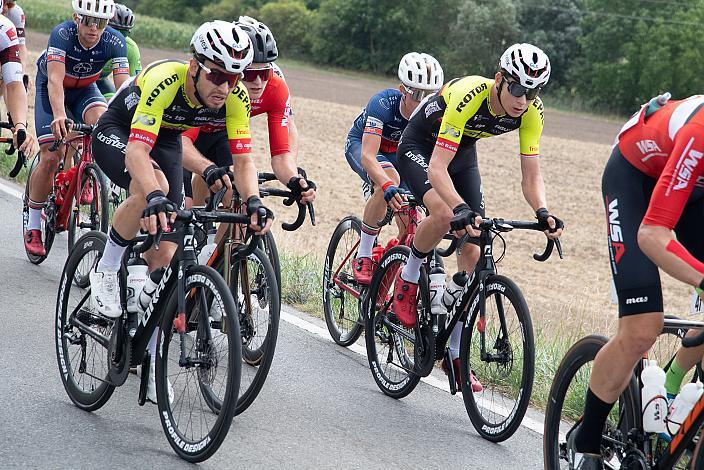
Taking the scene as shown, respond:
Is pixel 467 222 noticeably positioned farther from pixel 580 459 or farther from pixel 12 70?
pixel 12 70

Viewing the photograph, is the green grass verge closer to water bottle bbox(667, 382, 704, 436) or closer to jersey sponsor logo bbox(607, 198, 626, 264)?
jersey sponsor logo bbox(607, 198, 626, 264)

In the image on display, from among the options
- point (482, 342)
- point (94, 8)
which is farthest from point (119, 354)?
point (94, 8)

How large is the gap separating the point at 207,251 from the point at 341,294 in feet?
6.33

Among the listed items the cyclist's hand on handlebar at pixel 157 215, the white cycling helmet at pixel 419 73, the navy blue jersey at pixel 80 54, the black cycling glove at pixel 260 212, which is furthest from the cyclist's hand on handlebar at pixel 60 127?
the cyclist's hand on handlebar at pixel 157 215

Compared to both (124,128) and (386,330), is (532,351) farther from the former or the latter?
(124,128)

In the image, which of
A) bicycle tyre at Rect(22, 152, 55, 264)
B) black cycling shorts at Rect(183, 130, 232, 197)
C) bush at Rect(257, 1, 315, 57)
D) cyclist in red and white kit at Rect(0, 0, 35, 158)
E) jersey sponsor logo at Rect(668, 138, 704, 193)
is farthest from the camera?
bush at Rect(257, 1, 315, 57)

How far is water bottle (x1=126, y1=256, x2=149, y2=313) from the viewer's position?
5832 millimetres

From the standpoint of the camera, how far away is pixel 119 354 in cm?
575

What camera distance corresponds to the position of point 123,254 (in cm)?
596

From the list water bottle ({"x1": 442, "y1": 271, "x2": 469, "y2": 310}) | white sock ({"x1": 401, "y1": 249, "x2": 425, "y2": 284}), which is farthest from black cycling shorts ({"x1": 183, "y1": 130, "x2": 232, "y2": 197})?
water bottle ({"x1": 442, "y1": 271, "x2": 469, "y2": 310})

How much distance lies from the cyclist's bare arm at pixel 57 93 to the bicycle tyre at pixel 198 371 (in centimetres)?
396

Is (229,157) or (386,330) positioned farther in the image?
(229,157)

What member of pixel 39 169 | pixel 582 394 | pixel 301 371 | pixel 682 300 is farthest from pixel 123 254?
pixel 682 300

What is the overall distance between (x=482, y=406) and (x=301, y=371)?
1.38 m
